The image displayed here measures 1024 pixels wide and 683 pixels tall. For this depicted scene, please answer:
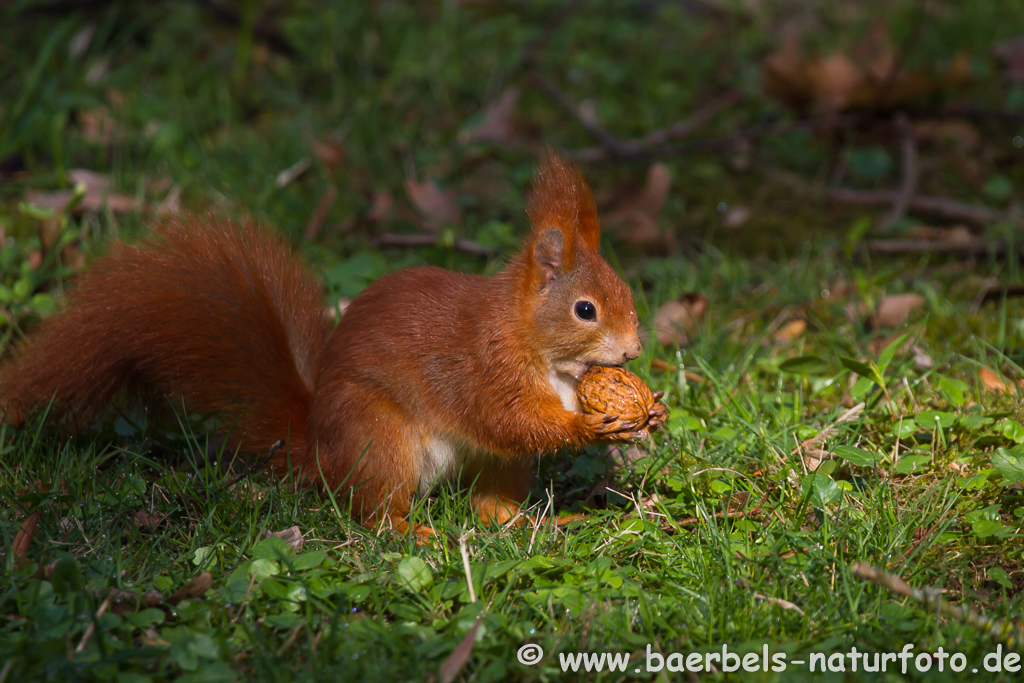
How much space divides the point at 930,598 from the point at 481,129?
8.97 ft

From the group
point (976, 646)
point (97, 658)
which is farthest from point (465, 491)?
point (976, 646)

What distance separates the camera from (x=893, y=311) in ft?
9.11

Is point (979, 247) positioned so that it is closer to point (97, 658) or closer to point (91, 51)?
point (97, 658)

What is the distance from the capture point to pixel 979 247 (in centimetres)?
315

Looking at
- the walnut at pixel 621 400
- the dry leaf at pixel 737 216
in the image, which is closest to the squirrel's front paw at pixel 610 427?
the walnut at pixel 621 400

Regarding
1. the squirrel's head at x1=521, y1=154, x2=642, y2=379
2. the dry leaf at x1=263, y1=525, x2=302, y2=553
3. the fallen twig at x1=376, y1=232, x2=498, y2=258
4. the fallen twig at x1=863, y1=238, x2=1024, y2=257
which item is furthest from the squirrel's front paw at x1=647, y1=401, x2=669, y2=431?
the fallen twig at x1=863, y1=238, x2=1024, y2=257

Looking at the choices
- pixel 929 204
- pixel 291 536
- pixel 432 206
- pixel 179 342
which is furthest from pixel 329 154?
pixel 929 204

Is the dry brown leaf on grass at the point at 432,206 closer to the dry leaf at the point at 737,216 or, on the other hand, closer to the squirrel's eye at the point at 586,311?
the dry leaf at the point at 737,216

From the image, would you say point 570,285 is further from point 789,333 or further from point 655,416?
point 789,333

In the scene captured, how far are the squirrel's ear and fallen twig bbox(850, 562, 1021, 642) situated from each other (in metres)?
0.78

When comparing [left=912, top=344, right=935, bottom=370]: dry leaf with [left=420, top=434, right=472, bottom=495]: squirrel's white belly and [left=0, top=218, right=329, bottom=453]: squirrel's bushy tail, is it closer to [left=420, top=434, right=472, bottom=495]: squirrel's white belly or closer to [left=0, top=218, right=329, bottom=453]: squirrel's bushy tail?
[left=420, top=434, right=472, bottom=495]: squirrel's white belly

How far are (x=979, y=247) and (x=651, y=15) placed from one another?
252 centimetres

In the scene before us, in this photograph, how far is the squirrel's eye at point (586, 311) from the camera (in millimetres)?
1853

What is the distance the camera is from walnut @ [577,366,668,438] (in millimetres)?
1849
